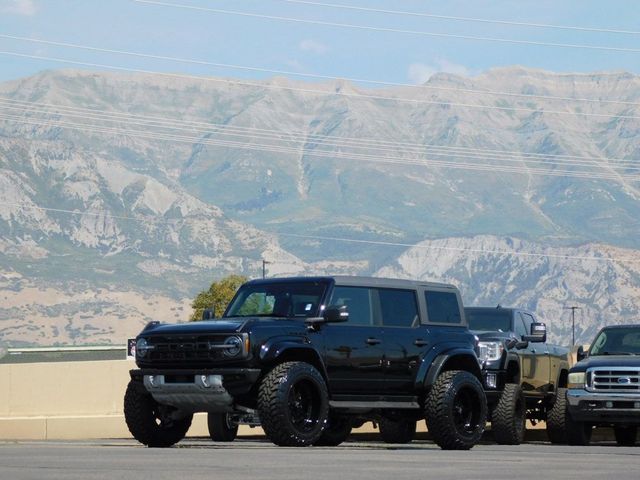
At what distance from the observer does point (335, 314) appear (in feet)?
57.2

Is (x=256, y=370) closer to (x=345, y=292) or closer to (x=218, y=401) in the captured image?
(x=218, y=401)

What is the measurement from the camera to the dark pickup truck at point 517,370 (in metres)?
23.4

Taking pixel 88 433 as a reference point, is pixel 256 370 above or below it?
above

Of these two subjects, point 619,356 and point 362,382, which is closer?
point 362,382

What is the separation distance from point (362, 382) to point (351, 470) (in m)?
5.45

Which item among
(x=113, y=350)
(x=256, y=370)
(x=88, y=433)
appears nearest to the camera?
(x=256, y=370)

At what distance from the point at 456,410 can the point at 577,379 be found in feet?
16.8

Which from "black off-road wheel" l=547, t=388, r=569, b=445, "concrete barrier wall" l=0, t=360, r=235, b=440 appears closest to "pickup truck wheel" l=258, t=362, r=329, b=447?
"black off-road wheel" l=547, t=388, r=569, b=445

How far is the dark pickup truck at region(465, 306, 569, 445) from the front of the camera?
922 inches

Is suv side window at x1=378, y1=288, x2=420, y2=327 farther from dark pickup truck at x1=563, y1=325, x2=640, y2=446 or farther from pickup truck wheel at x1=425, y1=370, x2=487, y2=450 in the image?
dark pickup truck at x1=563, y1=325, x2=640, y2=446

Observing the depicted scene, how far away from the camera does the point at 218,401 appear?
17.2 meters

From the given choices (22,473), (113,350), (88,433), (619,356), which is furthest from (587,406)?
(113,350)

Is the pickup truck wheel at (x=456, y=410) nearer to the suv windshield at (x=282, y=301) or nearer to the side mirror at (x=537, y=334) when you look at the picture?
the suv windshield at (x=282, y=301)

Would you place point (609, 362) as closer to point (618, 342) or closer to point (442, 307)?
point (618, 342)
